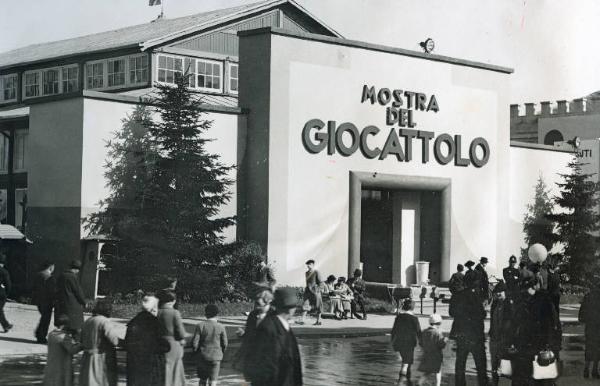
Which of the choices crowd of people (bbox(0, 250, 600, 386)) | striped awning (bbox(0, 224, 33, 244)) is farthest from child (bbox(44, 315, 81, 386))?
striped awning (bbox(0, 224, 33, 244))

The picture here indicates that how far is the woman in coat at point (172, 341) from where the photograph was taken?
37.1 feet

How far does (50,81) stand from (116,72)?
4.83 metres

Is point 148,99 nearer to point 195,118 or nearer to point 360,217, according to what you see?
point 195,118

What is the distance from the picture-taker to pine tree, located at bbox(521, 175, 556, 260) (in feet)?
128

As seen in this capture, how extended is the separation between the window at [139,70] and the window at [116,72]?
59 centimetres

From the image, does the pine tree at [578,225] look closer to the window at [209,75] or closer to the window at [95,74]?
the window at [209,75]

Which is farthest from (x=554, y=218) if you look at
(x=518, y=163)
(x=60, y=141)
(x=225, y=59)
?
(x=60, y=141)

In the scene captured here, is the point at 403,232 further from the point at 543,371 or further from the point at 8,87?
the point at 543,371

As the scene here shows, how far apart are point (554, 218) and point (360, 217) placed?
416 inches

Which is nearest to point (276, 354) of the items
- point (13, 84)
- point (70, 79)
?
point (70, 79)

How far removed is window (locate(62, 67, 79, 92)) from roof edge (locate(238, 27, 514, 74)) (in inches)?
532

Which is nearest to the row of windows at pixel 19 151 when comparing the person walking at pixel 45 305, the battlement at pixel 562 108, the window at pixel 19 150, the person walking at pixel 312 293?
the window at pixel 19 150

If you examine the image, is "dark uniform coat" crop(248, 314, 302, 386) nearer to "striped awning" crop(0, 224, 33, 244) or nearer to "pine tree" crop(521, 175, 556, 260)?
"striped awning" crop(0, 224, 33, 244)

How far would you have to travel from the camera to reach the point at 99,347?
36.9 feet
